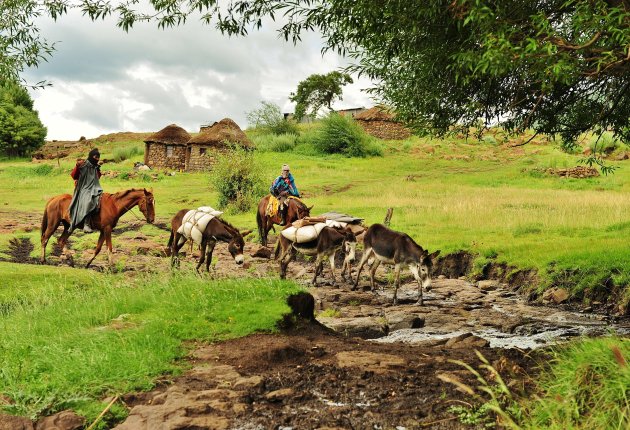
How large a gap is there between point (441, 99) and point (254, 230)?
596 inches

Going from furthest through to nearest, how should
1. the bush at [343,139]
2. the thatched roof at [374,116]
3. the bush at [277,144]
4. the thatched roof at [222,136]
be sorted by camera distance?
1. the thatched roof at [374,116]
2. the bush at [277,144]
3. the bush at [343,139]
4. the thatched roof at [222,136]

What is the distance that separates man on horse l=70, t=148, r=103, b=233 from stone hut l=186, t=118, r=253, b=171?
32871 mm

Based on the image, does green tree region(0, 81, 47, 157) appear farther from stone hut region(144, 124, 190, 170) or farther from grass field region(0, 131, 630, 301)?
stone hut region(144, 124, 190, 170)

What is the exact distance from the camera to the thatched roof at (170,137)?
56.4m

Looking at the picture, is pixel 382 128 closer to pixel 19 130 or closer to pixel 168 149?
pixel 168 149

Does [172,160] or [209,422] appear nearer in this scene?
[209,422]

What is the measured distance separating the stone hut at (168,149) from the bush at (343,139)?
12184 millimetres

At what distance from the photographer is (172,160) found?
2232 inches

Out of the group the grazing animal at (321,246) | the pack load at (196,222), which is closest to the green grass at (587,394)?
the grazing animal at (321,246)

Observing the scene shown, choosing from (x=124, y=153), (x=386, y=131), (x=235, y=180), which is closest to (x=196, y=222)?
(x=235, y=180)

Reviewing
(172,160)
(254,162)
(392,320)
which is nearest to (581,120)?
(392,320)

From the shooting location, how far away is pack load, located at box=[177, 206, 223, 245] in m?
16.6

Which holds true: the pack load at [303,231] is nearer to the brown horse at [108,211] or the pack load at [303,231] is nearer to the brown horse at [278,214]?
the brown horse at [278,214]

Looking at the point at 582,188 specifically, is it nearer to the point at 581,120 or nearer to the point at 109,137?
the point at 581,120
